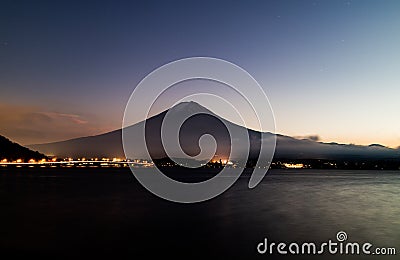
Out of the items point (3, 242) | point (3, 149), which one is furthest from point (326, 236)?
point (3, 149)

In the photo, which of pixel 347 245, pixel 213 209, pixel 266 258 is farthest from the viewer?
pixel 213 209

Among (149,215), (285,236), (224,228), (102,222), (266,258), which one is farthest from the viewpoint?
(149,215)

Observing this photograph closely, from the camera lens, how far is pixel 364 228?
1620 centimetres

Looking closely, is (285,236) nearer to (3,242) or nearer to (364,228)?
(364,228)

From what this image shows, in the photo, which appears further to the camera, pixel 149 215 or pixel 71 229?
pixel 149 215

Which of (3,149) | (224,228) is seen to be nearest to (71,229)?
(224,228)

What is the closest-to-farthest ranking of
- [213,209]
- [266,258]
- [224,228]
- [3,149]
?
[266,258]
[224,228]
[213,209]
[3,149]

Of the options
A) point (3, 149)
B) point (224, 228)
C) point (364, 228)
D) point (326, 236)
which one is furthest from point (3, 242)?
point (3, 149)

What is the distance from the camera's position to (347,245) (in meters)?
12.8

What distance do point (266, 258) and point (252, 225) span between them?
564 centimetres

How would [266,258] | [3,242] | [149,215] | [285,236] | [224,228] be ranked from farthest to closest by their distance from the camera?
[149,215]
[224,228]
[285,236]
[3,242]
[266,258]

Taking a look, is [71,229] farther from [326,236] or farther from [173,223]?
[326,236]

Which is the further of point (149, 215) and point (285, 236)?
point (149, 215)

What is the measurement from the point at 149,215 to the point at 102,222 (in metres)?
2.90
